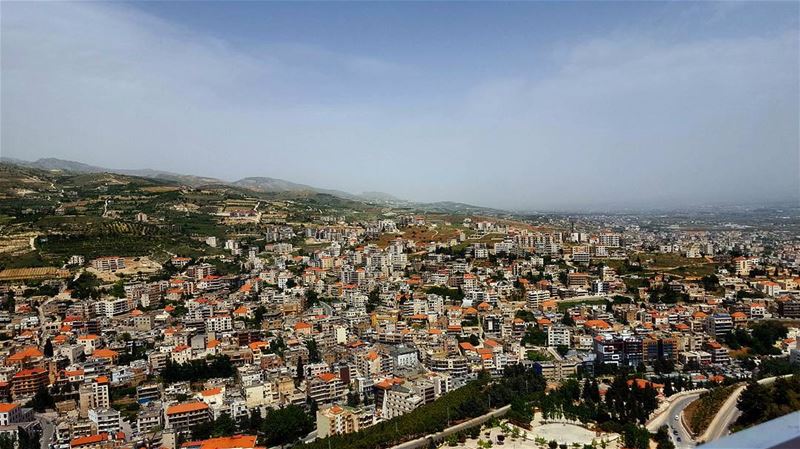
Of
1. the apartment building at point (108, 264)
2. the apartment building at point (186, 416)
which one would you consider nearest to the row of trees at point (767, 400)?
the apartment building at point (186, 416)

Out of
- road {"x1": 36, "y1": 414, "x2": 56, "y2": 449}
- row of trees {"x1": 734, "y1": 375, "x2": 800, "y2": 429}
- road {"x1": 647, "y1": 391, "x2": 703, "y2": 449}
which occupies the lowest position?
road {"x1": 36, "y1": 414, "x2": 56, "y2": 449}

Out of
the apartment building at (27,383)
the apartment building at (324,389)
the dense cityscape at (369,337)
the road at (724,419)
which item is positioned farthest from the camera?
the apartment building at (27,383)

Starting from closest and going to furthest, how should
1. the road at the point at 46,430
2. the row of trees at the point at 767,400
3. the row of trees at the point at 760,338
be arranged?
1. the row of trees at the point at 767,400
2. the road at the point at 46,430
3. the row of trees at the point at 760,338

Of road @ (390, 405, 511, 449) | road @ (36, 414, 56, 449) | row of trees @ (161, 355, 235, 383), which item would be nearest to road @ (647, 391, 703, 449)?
road @ (390, 405, 511, 449)

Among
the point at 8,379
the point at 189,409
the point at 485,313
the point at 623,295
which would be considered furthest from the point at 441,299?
the point at 8,379

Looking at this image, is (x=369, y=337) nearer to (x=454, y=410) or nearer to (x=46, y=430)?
(x=454, y=410)

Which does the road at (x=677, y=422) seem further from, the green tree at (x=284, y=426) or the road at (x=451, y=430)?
the green tree at (x=284, y=426)

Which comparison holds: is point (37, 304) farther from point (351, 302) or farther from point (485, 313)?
point (485, 313)

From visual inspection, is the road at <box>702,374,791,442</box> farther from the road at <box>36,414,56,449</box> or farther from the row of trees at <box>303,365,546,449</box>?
the road at <box>36,414,56,449</box>
